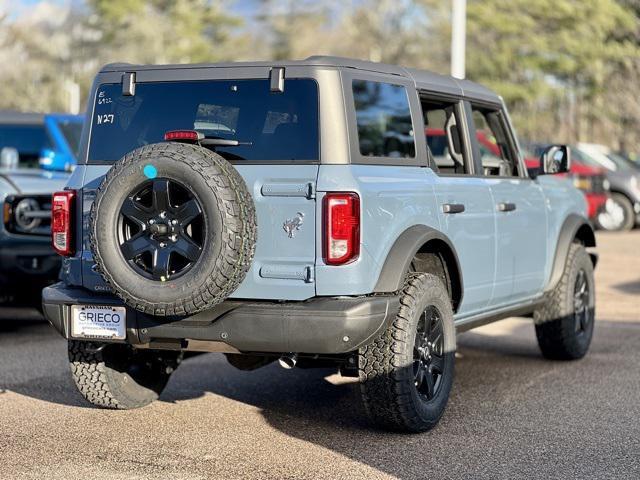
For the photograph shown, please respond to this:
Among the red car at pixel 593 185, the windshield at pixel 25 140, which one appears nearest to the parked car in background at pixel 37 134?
the windshield at pixel 25 140

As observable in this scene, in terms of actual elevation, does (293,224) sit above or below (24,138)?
below

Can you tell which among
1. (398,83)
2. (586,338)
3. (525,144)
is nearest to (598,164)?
(525,144)

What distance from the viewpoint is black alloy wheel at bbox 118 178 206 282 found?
18.2 ft

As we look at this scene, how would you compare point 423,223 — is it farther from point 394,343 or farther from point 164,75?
point 164,75

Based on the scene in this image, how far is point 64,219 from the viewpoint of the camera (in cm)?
615

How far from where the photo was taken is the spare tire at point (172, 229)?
5.44 metres

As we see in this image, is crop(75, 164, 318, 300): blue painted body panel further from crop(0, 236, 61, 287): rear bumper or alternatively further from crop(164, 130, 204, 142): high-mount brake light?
crop(0, 236, 61, 287): rear bumper

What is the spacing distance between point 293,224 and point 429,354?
3.97 ft

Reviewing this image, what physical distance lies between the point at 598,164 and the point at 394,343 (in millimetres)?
17910

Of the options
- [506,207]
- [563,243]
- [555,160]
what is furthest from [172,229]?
[563,243]

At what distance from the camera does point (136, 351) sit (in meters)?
6.73

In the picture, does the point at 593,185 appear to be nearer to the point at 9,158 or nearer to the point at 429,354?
the point at 9,158

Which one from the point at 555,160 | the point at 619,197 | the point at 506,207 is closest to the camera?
the point at 506,207

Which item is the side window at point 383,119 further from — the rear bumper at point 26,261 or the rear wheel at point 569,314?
the rear bumper at point 26,261
